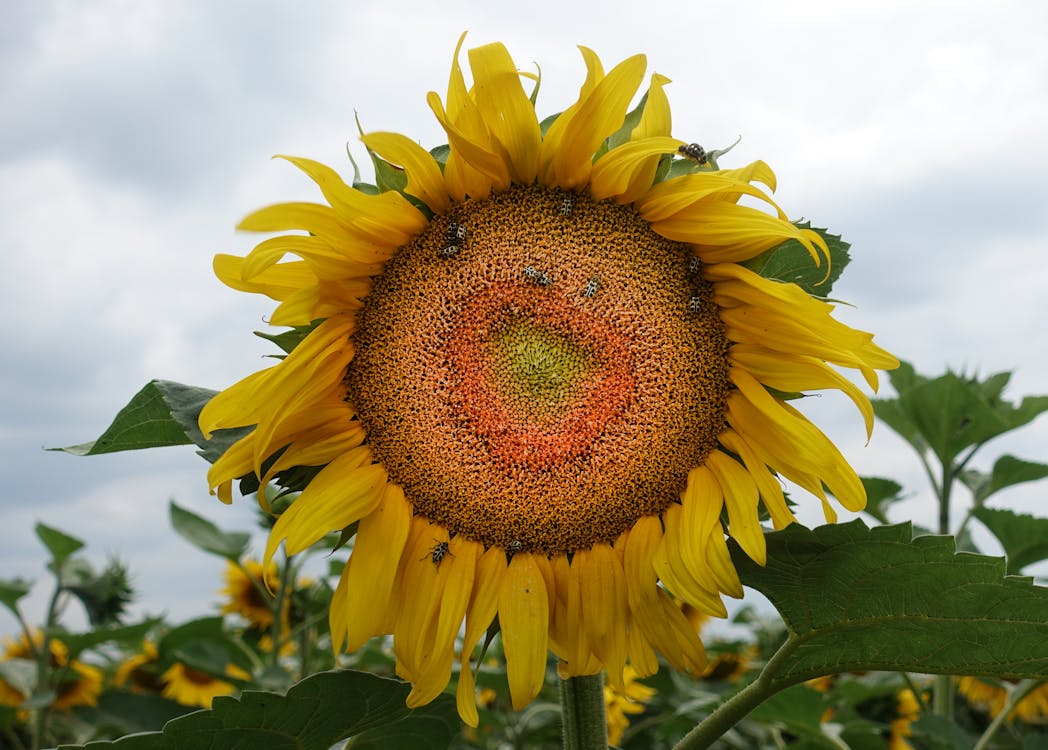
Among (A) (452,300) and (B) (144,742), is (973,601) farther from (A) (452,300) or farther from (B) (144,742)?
(B) (144,742)

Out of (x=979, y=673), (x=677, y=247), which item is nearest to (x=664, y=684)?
(x=979, y=673)

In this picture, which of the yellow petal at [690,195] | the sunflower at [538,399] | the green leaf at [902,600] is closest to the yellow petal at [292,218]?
the sunflower at [538,399]

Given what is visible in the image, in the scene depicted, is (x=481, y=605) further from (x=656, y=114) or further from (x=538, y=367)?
(x=656, y=114)

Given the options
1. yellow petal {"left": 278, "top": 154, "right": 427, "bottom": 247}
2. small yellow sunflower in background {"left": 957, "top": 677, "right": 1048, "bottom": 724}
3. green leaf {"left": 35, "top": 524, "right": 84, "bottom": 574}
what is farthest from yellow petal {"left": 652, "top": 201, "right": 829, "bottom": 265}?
green leaf {"left": 35, "top": 524, "right": 84, "bottom": 574}

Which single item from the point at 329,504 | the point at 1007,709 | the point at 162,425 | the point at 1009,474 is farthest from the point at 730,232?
the point at 1009,474

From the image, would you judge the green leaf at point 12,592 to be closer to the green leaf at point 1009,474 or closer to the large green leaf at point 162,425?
the large green leaf at point 162,425

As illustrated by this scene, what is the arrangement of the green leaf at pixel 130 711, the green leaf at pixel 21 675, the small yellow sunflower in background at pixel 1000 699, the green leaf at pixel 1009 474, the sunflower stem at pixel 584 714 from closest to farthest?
the sunflower stem at pixel 584 714, the green leaf at pixel 1009 474, the green leaf at pixel 130 711, the green leaf at pixel 21 675, the small yellow sunflower in background at pixel 1000 699

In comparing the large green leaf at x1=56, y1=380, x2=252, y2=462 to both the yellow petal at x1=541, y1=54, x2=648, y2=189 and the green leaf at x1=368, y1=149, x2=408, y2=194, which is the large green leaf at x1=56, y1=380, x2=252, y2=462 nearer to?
the green leaf at x1=368, y1=149, x2=408, y2=194
